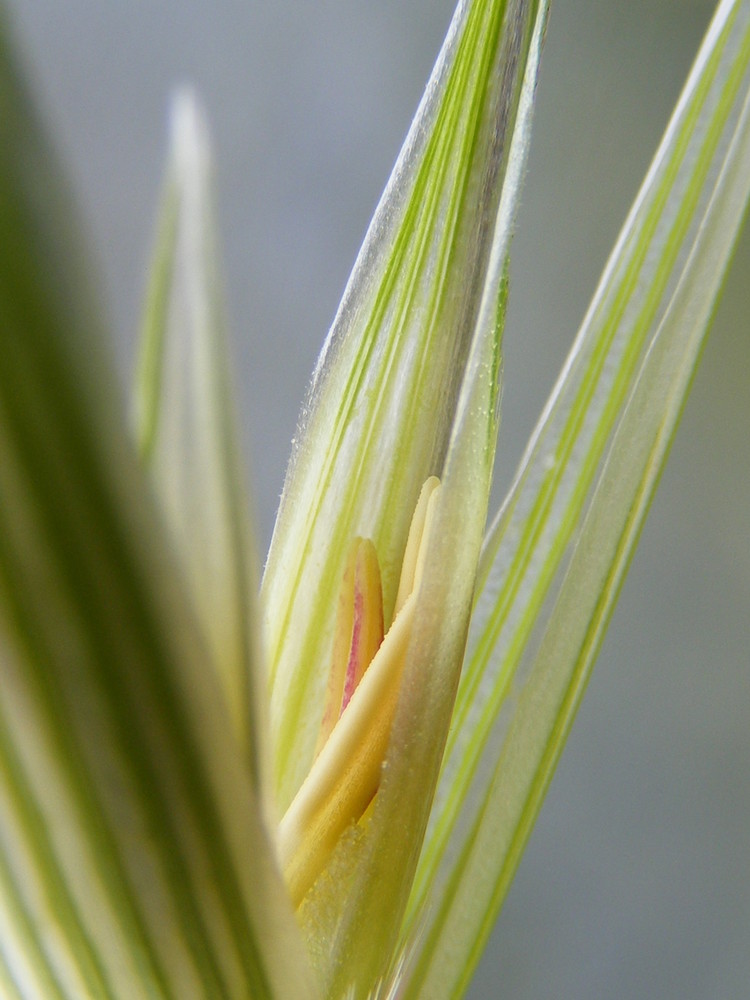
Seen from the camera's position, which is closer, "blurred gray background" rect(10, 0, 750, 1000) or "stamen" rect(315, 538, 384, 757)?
"stamen" rect(315, 538, 384, 757)

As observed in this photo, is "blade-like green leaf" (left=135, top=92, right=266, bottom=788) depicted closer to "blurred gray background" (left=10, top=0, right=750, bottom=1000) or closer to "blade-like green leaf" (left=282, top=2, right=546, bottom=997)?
"blade-like green leaf" (left=282, top=2, right=546, bottom=997)

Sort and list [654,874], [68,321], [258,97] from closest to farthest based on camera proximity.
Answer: [68,321] < [258,97] < [654,874]

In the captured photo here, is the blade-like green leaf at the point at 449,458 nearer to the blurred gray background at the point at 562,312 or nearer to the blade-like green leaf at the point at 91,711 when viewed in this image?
the blade-like green leaf at the point at 91,711

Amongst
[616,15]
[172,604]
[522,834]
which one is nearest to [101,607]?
[172,604]

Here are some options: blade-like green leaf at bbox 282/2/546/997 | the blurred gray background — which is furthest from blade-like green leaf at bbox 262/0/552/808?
the blurred gray background

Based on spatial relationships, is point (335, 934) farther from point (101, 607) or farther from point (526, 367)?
point (526, 367)

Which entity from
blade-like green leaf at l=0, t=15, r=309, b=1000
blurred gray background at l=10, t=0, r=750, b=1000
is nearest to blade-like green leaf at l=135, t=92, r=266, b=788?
blade-like green leaf at l=0, t=15, r=309, b=1000

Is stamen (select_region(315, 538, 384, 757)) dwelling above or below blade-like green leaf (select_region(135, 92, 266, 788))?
below
